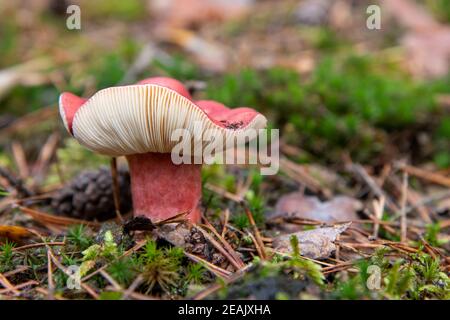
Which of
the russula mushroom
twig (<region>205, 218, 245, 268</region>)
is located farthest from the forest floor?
the russula mushroom

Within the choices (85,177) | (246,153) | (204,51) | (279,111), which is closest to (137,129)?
(85,177)

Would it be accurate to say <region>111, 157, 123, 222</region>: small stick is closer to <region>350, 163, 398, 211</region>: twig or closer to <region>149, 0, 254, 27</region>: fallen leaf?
<region>350, 163, 398, 211</region>: twig

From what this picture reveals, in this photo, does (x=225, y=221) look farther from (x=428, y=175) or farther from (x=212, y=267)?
(x=428, y=175)

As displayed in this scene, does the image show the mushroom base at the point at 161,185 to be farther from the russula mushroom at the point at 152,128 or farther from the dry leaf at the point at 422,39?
the dry leaf at the point at 422,39

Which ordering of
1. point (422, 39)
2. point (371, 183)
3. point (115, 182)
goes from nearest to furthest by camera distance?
point (115, 182) < point (371, 183) < point (422, 39)

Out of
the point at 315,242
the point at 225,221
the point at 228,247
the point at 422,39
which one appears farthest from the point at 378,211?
the point at 422,39
